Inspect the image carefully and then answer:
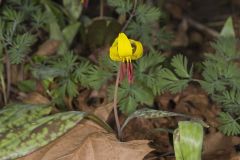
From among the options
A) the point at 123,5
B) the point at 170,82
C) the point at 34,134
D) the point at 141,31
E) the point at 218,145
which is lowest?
the point at 218,145

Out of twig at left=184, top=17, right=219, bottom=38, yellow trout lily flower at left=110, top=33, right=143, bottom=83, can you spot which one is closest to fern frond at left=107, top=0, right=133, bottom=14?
yellow trout lily flower at left=110, top=33, right=143, bottom=83

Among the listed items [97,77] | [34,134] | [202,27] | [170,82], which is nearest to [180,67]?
[170,82]

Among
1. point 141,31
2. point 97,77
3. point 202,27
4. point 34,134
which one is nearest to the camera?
point 34,134

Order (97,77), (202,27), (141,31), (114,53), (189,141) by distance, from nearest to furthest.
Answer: (189,141), (114,53), (97,77), (141,31), (202,27)

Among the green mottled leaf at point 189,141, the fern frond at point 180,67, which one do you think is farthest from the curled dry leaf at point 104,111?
the green mottled leaf at point 189,141

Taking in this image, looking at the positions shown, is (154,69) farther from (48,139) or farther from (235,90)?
(48,139)

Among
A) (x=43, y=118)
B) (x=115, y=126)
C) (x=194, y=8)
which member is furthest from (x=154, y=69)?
(x=194, y=8)

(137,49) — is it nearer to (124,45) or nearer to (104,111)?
(124,45)
